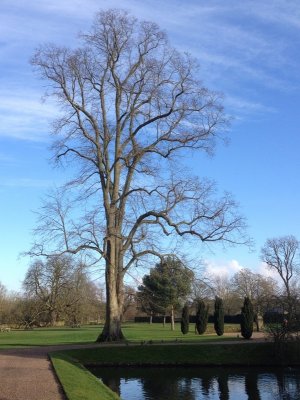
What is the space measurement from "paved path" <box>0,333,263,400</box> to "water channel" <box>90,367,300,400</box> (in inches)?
96.1

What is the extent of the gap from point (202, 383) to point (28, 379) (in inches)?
264

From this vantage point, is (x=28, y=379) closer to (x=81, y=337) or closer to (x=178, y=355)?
(x=178, y=355)

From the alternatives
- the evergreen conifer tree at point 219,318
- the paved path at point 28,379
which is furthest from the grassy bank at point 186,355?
the evergreen conifer tree at point 219,318

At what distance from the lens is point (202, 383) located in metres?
18.9

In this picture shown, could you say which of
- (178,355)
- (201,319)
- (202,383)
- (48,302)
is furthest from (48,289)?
(202,383)

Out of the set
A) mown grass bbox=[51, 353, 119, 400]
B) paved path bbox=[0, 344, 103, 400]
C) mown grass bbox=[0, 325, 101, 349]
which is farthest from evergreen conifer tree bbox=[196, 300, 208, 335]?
mown grass bbox=[51, 353, 119, 400]

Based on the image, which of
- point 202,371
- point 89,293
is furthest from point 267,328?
point 89,293

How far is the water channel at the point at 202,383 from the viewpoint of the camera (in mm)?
16281

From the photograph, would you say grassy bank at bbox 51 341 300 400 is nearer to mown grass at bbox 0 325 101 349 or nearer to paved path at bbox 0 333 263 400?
paved path at bbox 0 333 263 400

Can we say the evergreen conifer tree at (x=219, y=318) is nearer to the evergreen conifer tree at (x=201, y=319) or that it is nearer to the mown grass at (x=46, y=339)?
the evergreen conifer tree at (x=201, y=319)

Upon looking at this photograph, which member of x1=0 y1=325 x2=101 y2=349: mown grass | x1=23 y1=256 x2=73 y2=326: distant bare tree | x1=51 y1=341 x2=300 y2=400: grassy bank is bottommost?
x1=51 y1=341 x2=300 y2=400: grassy bank

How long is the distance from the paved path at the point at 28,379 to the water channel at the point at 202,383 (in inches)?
96.1

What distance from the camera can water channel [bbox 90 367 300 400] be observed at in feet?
53.4

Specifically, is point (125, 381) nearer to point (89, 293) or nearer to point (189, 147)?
point (189, 147)
